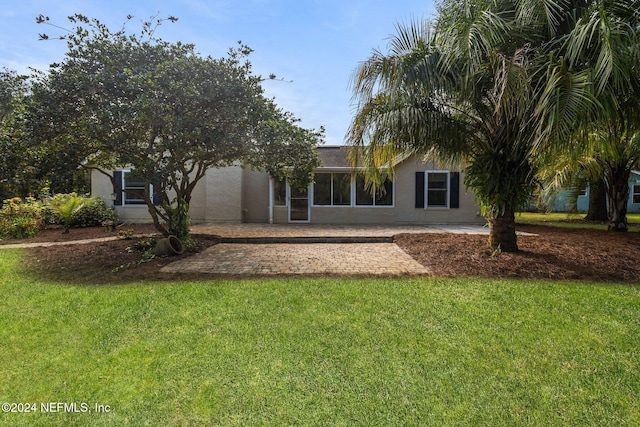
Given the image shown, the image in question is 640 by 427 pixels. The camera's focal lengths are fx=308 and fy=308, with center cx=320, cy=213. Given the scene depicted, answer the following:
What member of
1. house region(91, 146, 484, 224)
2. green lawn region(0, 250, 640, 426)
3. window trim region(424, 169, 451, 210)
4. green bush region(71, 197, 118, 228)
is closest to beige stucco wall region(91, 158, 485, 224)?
house region(91, 146, 484, 224)

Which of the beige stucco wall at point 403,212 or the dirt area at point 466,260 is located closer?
the dirt area at point 466,260

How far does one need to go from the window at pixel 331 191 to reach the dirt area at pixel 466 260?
18.2 ft

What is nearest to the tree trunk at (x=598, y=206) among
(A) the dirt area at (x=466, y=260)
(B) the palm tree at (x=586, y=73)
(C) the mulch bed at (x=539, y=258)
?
(A) the dirt area at (x=466, y=260)

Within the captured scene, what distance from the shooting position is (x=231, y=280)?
17.6 ft

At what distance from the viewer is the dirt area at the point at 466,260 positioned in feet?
18.5

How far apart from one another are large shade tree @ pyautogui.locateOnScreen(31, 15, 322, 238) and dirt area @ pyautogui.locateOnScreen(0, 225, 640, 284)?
6.81ft

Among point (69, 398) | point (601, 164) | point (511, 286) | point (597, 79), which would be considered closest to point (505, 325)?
point (511, 286)

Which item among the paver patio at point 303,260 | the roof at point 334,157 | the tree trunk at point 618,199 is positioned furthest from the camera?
the roof at point 334,157

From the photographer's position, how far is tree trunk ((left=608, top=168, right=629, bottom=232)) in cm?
1101

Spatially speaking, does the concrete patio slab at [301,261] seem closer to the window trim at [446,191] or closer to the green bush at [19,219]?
the window trim at [446,191]

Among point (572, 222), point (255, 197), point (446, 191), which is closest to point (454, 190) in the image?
point (446, 191)

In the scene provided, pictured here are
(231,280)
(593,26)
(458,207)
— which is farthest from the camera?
(458,207)

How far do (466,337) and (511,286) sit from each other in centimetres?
219

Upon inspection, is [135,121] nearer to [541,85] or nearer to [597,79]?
[541,85]
